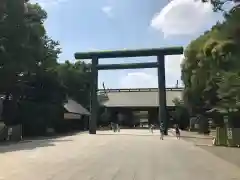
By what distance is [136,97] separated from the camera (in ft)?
273

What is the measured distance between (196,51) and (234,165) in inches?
1128

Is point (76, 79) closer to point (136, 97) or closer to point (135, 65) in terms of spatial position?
point (136, 97)

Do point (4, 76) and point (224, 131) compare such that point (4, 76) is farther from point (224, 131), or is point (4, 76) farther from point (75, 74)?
point (75, 74)

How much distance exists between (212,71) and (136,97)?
195 feet

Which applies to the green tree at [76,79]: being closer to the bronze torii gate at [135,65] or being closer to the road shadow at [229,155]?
the bronze torii gate at [135,65]

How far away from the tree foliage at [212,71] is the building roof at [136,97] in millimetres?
20571

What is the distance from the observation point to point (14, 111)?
1729 inches

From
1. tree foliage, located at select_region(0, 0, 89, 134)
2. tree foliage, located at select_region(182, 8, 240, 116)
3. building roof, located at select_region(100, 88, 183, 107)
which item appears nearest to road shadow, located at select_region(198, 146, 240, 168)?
tree foliage, located at select_region(182, 8, 240, 116)

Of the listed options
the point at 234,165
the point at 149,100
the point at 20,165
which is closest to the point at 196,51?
the point at 234,165

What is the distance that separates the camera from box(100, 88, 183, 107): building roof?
79.5 metres

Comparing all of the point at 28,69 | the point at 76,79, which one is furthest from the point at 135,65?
the point at 76,79

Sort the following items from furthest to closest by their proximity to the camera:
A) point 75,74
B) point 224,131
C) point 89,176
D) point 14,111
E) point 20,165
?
point 75,74 → point 14,111 → point 224,131 → point 20,165 → point 89,176

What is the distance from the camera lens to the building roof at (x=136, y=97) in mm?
79469

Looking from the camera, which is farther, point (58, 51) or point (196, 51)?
point (58, 51)
